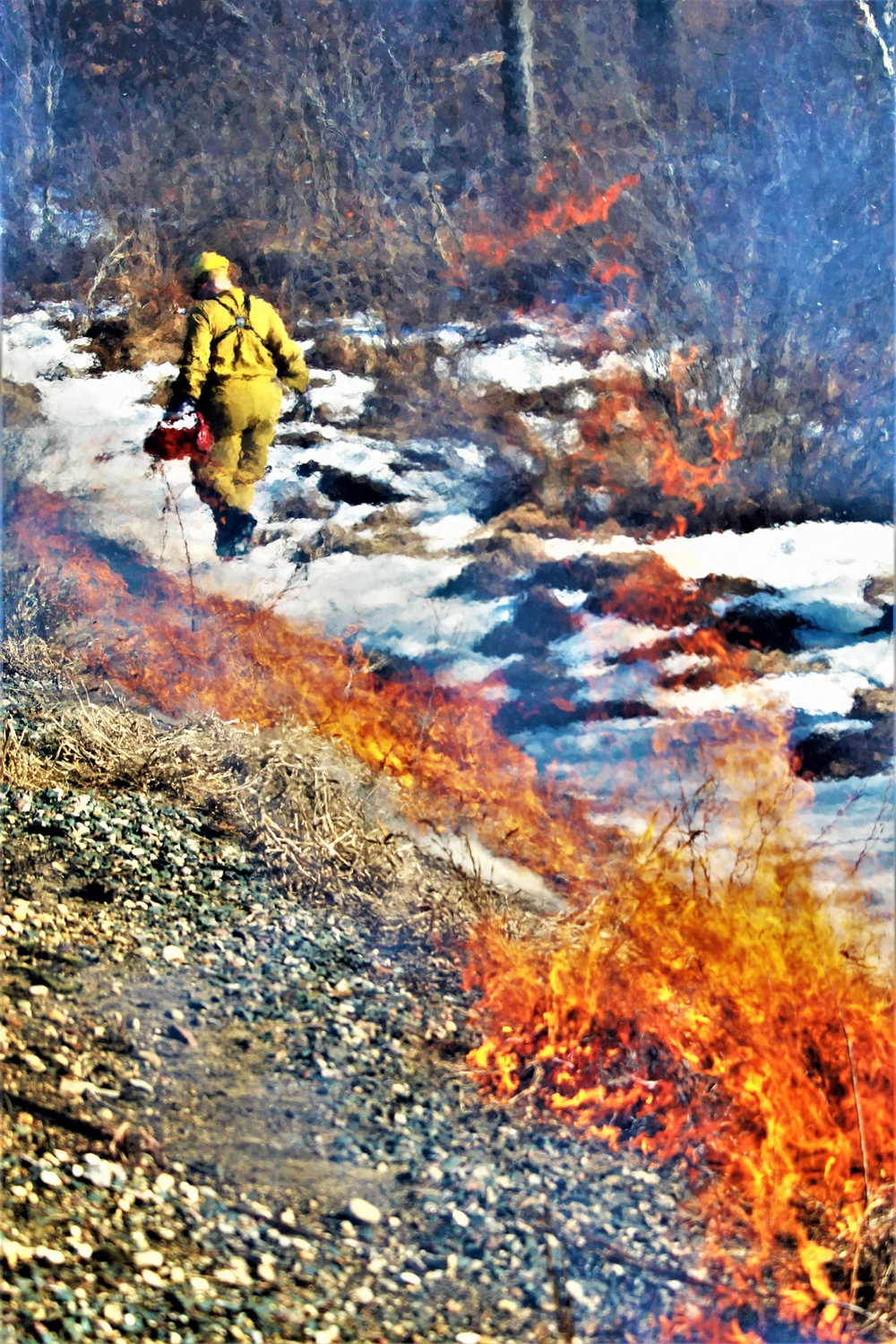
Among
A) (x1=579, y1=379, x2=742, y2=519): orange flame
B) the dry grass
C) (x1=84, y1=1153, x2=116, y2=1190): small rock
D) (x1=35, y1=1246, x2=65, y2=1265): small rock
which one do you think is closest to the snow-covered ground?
(x1=579, y1=379, x2=742, y2=519): orange flame

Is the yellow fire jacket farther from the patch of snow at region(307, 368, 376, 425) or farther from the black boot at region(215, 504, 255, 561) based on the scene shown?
the black boot at region(215, 504, 255, 561)

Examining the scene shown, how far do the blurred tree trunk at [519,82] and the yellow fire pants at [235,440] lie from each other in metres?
1.21

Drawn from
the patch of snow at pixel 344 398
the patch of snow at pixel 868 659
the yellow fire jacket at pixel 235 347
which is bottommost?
the patch of snow at pixel 868 659

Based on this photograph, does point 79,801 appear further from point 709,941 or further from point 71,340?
point 709,941

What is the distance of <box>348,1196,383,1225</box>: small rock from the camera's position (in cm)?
243

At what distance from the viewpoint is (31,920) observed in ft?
9.00

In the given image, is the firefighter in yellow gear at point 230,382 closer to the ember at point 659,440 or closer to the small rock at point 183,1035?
the ember at point 659,440

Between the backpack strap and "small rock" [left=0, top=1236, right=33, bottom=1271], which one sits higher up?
the backpack strap

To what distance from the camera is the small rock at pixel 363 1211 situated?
2426mm

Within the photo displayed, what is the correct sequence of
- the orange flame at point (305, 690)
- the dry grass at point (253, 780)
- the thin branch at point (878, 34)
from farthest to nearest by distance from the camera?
the thin branch at point (878, 34)
the orange flame at point (305, 690)
the dry grass at point (253, 780)

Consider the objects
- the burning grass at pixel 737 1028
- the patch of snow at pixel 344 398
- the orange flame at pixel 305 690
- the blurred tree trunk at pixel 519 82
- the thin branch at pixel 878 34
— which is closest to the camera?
the burning grass at pixel 737 1028

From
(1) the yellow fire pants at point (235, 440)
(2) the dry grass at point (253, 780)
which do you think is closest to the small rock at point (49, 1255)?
(2) the dry grass at point (253, 780)

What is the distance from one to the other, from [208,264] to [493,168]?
1.05m

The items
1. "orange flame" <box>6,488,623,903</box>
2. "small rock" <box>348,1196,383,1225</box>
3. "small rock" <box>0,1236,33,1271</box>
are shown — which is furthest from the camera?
"orange flame" <box>6,488,623,903</box>
